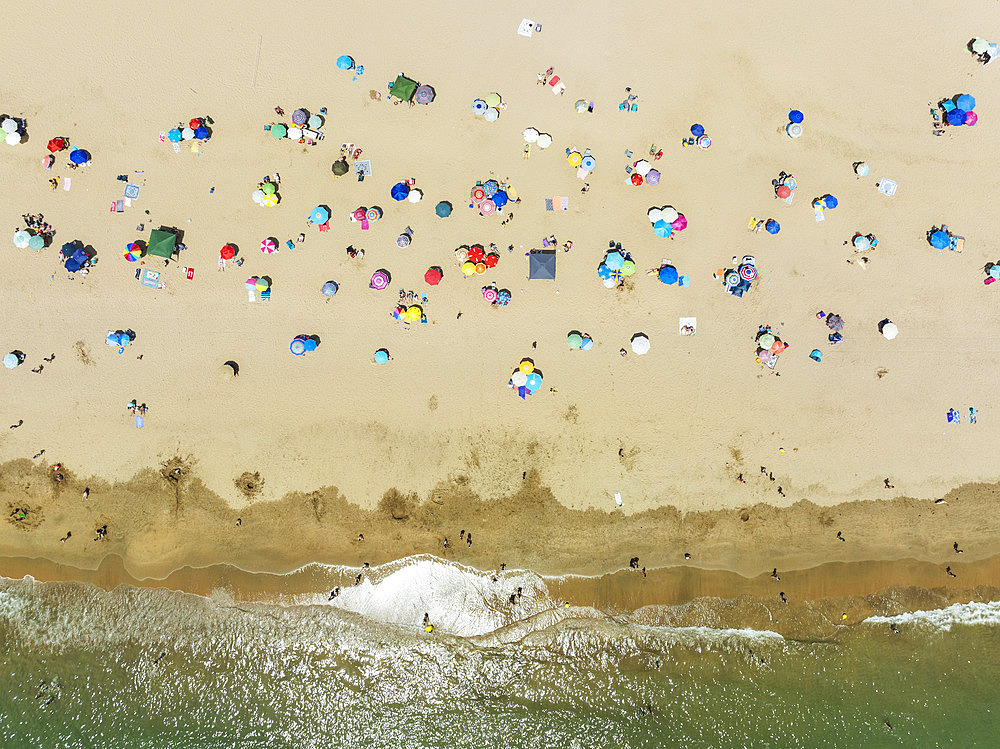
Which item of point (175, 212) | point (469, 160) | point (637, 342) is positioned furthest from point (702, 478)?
point (175, 212)

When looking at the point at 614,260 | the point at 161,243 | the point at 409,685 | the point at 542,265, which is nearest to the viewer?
the point at 161,243

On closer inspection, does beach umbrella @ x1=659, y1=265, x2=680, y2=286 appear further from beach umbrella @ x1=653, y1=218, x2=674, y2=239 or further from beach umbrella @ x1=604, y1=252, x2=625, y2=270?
beach umbrella @ x1=604, y1=252, x2=625, y2=270

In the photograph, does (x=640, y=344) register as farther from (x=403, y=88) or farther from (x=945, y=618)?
(x=945, y=618)

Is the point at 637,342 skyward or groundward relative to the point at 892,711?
skyward

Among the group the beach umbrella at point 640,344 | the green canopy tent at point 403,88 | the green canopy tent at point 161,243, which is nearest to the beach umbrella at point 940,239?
the beach umbrella at point 640,344

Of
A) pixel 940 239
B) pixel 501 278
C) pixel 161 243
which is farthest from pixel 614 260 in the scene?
pixel 161 243

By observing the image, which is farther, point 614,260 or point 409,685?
point 409,685

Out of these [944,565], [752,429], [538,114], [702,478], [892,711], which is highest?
[538,114]

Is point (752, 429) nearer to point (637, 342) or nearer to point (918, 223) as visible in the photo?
point (637, 342)
